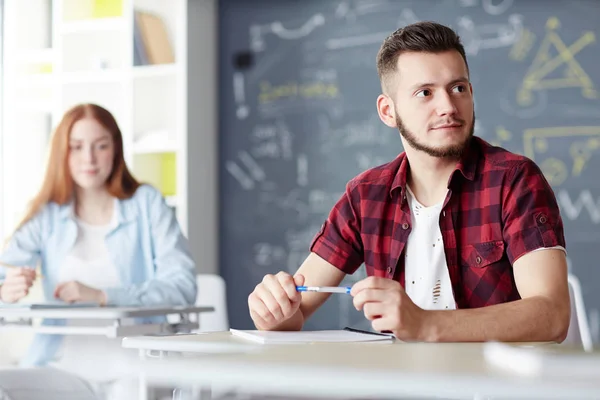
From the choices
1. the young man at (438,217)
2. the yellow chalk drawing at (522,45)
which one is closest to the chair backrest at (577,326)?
the young man at (438,217)

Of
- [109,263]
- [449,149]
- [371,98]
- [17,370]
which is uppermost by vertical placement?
[371,98]

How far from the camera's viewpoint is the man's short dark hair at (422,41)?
1.80m

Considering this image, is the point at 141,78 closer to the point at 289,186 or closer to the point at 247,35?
the point at 247,35

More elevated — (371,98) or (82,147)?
(371,98)

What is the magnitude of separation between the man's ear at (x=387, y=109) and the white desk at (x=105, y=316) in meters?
0.94

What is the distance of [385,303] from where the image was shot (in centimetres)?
120

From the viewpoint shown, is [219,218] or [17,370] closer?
[17,370]

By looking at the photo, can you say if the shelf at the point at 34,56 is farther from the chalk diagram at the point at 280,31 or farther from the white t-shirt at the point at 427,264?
the white t-shirt at the point at 427,264

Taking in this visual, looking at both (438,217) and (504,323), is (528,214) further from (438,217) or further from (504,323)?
(504,323)

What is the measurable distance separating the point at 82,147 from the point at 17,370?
42.2 inches

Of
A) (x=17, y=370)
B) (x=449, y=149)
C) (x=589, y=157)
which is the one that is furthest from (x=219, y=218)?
(x=449, y=149)

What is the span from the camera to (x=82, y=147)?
287 centimetres

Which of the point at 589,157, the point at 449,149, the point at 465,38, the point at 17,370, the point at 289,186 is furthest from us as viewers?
the point at 289,186

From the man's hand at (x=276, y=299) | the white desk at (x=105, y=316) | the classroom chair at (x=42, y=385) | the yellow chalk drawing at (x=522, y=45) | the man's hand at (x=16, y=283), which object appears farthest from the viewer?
the yellow chalk drawing at (x=522, y=45)
